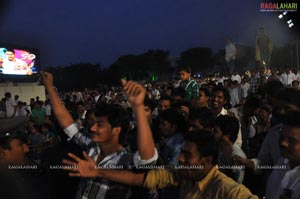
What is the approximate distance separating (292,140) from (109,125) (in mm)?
1226

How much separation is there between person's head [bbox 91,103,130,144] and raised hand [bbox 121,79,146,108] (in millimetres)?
398

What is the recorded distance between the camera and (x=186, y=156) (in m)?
2.57

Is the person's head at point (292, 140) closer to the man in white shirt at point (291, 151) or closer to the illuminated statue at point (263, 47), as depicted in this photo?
the man in white shirt at point (291, 151)

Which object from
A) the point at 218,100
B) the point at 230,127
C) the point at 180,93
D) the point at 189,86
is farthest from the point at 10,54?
the point at 230,127

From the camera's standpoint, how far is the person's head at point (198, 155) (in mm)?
2525

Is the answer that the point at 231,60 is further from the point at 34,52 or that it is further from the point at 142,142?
the point at 142,142

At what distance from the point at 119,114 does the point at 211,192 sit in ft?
2.96

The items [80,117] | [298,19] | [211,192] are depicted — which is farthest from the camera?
[298,19]

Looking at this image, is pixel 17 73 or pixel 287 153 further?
pixel 17 73

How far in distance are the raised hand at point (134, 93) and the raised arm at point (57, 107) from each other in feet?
3.16

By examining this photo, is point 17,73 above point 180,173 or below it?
below

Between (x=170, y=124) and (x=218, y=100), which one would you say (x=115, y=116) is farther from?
(x=218, y=100)

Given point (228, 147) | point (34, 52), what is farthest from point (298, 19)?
point (228, 147)

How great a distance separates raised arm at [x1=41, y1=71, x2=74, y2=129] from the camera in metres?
3.37
